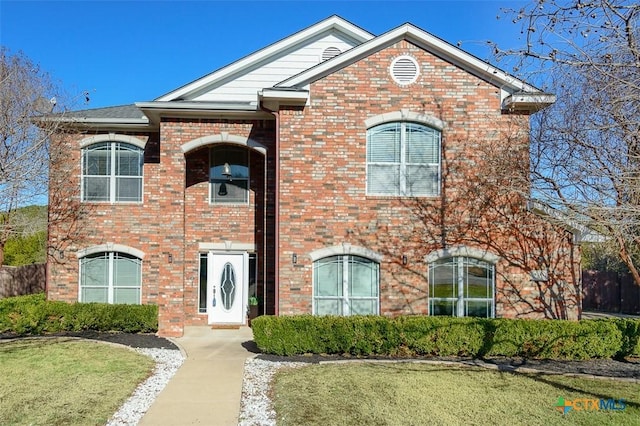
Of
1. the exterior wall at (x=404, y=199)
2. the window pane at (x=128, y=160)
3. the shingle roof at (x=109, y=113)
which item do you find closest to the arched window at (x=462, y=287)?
the exterior wall at (x=404, y=199)

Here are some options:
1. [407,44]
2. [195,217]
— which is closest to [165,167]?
[195,217]

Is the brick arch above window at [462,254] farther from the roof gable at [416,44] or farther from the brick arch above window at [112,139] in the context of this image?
the brick arch above window at [112,139]

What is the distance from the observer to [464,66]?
1133 cm

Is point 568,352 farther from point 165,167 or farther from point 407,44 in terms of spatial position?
point 165,167

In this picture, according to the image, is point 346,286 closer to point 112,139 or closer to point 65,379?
point 65,379

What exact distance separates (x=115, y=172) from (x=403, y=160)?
853 cm

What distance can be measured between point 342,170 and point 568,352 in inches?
249

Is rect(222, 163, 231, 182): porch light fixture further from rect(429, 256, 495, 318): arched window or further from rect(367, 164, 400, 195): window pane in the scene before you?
rect(429, 256, 495, 318): arched window

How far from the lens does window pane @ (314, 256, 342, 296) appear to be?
36.7 feet

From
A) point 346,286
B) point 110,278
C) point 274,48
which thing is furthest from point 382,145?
point 110,278

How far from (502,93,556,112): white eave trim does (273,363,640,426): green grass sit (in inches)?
240

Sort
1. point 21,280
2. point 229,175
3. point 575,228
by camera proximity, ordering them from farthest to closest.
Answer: point 21,280 → point 229,175 → point 575,228

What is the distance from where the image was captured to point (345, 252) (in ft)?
36.4

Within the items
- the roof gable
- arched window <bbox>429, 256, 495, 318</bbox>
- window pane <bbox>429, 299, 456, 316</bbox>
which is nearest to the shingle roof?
the roof gable
